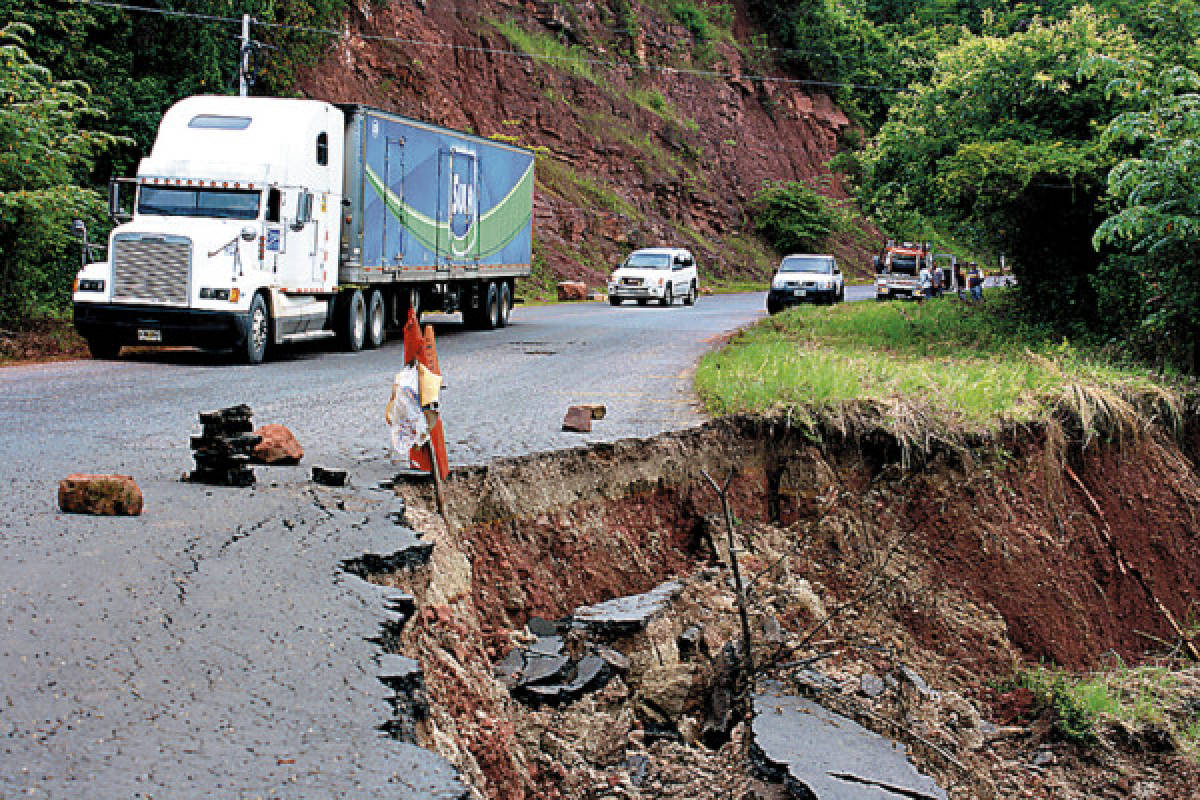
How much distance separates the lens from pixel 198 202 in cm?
Answer: 1577

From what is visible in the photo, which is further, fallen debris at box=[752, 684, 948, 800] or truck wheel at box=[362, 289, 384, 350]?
truck wheel at box=[362, 289, 384, 350]

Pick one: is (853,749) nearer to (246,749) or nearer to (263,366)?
(246,749)

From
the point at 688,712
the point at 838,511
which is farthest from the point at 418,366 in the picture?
the point at 838,511

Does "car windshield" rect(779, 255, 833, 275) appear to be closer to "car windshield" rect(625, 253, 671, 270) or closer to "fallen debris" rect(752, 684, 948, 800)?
"car windshield" rect(625, 253, 671, 270)

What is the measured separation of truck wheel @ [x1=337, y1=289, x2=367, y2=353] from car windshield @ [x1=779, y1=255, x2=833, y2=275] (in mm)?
15940

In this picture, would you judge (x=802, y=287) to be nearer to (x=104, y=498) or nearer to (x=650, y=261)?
(x=650, y=261)

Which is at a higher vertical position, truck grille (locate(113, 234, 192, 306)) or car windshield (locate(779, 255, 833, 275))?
car windshield (locate(779, 255, 833, 275))

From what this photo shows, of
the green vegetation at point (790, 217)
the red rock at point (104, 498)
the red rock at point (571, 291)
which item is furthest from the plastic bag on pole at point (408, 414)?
the green vegetation at point (790, 217)

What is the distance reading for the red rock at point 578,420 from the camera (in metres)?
9.21

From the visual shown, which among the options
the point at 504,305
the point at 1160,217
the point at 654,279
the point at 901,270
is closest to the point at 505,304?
the point at 504,305

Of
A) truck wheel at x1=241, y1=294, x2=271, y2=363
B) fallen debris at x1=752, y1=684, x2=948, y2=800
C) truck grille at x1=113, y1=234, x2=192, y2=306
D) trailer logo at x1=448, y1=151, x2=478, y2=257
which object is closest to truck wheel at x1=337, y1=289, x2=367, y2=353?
truck wheel at x1=241, y1=294, x2=271, y2=363

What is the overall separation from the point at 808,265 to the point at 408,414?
2578cm

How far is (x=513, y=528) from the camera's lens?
24.1 feet

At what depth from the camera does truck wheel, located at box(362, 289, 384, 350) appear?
60.9 feet
